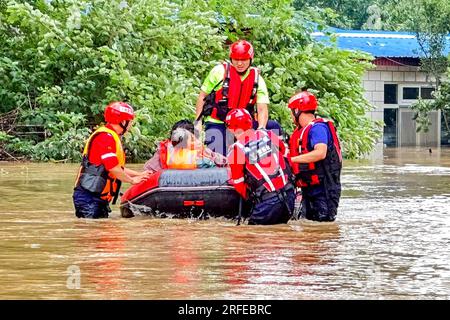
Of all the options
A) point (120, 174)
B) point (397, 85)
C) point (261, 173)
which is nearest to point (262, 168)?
point (261, 173)

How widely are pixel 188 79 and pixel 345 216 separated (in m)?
11.2

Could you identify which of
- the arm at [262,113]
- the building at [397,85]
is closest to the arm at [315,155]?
the arm at [262,113]

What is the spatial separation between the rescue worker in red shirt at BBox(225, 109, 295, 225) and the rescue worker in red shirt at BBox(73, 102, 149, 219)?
109 cm

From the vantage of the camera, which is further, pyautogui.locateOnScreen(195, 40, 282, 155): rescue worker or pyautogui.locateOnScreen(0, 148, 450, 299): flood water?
pyautogui.locateOnScreen(195, 40, 282, 155): rescue worker

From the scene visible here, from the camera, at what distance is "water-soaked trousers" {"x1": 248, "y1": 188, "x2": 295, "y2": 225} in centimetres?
1148

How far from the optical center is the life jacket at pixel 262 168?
11.4m

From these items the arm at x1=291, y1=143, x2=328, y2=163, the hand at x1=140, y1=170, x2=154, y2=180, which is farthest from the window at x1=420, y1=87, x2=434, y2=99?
the arm at x1=291, y1=143, x2=328, y2=163

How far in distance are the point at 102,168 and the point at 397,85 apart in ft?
A: 98.9

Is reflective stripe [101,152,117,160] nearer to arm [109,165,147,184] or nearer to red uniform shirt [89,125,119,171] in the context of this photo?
red uniform shirt [89,125,119,171]

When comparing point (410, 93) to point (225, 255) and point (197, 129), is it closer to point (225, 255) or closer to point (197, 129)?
point (197, 129)
